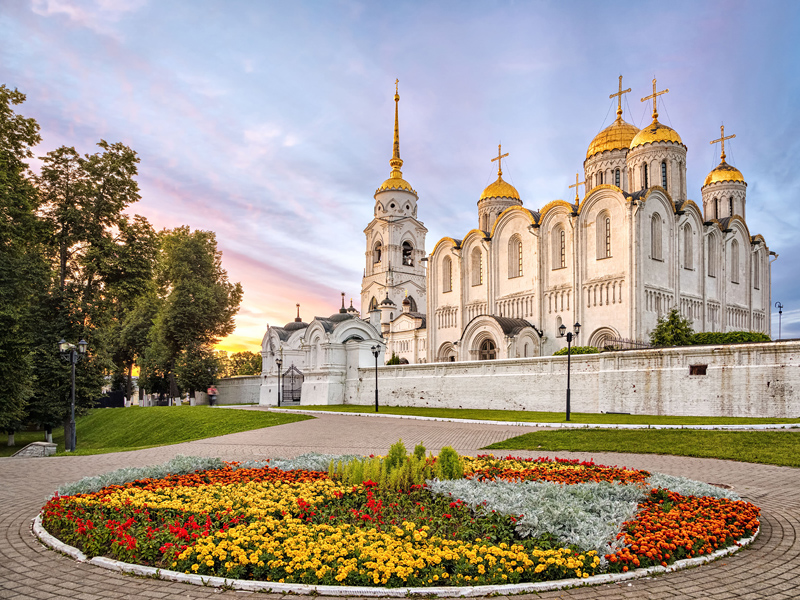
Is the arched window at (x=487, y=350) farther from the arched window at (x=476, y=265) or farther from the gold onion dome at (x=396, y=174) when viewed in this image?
the gold onion dome at (x=396, y=174)

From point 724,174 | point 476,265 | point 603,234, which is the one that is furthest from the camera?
point 724,174

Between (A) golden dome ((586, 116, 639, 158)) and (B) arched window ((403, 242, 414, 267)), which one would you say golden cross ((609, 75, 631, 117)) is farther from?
(B) arched window ((403, 242, 414, 267))

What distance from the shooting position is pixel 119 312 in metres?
46.4

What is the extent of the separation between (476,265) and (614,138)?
46.5 feet

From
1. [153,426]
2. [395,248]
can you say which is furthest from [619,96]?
[153,426]

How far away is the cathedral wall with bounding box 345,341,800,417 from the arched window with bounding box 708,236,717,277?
21531 millimetres

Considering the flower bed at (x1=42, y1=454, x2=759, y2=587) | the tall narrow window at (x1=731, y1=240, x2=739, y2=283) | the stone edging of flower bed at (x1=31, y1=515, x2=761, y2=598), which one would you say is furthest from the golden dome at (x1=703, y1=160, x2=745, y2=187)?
the stone edging of flower bed at (x1=31, y1=515, x2=761, y2=598)

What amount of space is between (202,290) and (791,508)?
39.3 meters

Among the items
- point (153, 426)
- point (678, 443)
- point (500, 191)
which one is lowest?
point (153, 426)

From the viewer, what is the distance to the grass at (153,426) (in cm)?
2341

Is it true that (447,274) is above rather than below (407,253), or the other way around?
below

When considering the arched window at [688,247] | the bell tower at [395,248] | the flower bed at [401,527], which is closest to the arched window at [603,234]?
the arched window at [688,247]

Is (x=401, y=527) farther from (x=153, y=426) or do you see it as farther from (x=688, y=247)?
(x=688, y=247)

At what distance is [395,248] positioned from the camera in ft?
214
